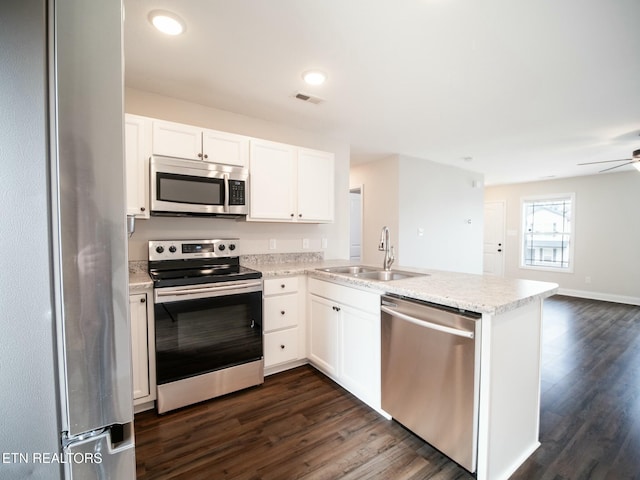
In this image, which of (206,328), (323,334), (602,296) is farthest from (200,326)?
(602,296)

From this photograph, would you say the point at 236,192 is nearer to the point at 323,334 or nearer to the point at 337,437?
the point at 323,334

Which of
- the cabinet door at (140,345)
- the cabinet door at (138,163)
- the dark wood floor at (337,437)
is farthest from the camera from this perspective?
the cabinet door at (138,163)

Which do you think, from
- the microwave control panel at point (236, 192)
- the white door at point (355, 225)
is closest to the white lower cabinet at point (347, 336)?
the microwave control panel at point (236, 192)

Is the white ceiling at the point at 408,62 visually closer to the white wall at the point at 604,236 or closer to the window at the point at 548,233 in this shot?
the white wall at the point at 604,236

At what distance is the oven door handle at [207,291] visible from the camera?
6.38 feet

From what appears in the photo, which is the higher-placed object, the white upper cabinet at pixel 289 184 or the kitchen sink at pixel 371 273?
the white upper cabinet at pixel 289 184

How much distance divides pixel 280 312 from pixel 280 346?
11.9 inches

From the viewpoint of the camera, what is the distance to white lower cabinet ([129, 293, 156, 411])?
1936 mm

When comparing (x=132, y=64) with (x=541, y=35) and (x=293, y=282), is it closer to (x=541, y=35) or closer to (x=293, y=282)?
(x=293, y=282)

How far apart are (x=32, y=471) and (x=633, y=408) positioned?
3322mm

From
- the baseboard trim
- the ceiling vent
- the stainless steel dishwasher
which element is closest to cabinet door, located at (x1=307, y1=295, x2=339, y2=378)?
the stainless steel dishwasher

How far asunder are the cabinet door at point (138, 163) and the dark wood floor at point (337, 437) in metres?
1.49

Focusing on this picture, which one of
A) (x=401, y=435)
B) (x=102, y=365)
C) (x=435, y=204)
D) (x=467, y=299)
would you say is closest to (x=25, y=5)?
(x=102, y=365)

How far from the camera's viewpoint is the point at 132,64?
205 centimetres
